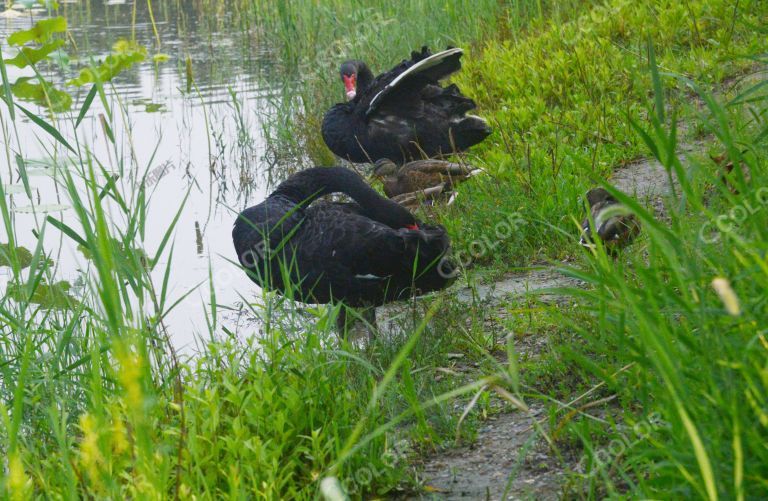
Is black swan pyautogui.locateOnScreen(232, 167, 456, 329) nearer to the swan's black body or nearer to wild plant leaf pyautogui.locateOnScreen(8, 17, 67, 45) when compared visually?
the swan's black body

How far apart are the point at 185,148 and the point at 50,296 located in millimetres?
4815

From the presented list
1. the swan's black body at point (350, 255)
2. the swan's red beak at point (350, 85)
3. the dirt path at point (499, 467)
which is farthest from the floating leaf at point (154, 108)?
the dirt path at point (499, 467)

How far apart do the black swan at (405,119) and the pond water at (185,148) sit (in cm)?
88

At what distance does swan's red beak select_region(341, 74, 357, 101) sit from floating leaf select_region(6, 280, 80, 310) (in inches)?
140

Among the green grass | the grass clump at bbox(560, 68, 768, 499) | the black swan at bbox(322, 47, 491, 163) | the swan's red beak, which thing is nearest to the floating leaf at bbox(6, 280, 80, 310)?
the green grass

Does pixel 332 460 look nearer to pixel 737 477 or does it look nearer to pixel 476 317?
pixel 737 477

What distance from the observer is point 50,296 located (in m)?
3.92

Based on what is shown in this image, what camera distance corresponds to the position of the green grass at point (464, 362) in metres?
1.97

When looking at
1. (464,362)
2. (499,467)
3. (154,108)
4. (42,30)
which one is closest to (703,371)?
(499,467)

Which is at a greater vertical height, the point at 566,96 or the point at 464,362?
the point at 566,96

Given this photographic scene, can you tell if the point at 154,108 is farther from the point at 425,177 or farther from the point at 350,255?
the point at 350,255

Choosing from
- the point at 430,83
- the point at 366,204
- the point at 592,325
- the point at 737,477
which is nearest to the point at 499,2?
the point at 430,83

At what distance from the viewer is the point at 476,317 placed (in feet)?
14.0

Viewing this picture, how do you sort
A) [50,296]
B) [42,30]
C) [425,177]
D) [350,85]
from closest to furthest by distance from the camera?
[50,296] → [42,30] → [425,177] → [350,85]
